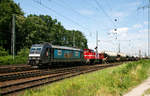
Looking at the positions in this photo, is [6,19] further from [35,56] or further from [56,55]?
[35,56]

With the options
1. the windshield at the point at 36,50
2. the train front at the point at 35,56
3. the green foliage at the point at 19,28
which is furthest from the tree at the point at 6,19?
the train front at the point at 35,56

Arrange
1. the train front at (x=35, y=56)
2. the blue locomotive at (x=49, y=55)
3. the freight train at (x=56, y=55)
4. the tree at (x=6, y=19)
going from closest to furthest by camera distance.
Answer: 1. the train front at (x=35, y=56)
2. the blue locomotive at (x=49, y=55)
3. the freight train at (x=56, y=55)
4. the tree at (x=6, y=19)

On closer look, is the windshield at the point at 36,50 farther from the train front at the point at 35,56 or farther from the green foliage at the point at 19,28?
the green foliage at the point at 19,28

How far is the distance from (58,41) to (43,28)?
36.5ft

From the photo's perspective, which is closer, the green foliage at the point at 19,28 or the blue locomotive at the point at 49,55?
the blue locomotive at the point at 49,55

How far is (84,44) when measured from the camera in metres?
94.4

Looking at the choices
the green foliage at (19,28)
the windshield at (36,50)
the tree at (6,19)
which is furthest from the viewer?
the green foliage at (19,28)

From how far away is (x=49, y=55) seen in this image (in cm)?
2133

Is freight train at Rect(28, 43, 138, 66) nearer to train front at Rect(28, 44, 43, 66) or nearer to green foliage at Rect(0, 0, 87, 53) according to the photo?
train front at Rect(28, 44, 43, 66)

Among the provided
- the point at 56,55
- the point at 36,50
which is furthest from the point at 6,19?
the point at 36,50

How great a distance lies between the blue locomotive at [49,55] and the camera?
2023 cm

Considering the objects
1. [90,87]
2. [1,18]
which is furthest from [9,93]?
[1,18]

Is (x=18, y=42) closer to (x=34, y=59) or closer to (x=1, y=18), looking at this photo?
(x=1, y=18)

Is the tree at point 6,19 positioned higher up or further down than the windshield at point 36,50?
higher up
